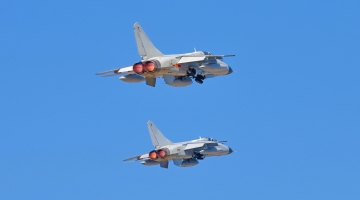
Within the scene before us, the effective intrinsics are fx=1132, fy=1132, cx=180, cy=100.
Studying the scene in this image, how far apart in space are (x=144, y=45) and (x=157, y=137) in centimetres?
1656

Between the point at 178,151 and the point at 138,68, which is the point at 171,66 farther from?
the point at 178,151

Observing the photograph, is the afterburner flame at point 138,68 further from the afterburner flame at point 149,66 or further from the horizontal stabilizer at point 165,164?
the horizontal stabilizer at point 165,164

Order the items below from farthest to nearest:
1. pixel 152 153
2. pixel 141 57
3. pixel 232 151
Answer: pixel 232 151, pixel 152 153, pixel 141 57

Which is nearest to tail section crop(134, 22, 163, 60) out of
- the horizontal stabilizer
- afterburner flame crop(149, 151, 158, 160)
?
afterburner flame crop(149, 151, 158, 160)

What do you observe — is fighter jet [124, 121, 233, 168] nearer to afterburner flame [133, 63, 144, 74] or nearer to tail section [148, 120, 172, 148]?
tail section [148, 120, 172, 148]

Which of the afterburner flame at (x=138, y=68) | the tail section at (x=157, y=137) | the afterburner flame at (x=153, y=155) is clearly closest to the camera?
the afterburner flame at (x=138, y=68)

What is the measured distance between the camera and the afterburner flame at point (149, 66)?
268 feet

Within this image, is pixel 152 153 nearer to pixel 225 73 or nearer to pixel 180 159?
pixel 180 159

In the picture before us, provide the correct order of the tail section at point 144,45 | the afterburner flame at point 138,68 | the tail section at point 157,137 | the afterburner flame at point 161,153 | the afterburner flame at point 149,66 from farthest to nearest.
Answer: the tail section at point 157,137, the afterburner flame at point 161,153, the tail section at point 144,45, the afterburner flame at point 138,68, the afterburner flame at point 149,66

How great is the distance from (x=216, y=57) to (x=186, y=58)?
234 cm

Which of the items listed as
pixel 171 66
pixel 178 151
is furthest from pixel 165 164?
pixel 171 66

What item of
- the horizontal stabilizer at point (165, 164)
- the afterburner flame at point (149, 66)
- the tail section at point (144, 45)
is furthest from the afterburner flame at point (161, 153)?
the afterburner flame at point (149, 66)

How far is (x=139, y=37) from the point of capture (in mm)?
83188

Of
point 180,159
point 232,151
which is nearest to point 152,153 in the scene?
point 180,159
